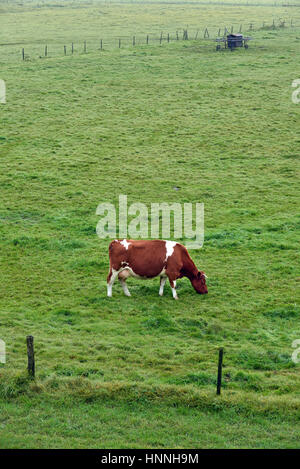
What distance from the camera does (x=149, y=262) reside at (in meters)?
17.6

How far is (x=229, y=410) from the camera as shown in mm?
12281

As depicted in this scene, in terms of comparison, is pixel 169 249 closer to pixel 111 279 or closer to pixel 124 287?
pixel 124 287

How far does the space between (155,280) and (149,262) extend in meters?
1.92

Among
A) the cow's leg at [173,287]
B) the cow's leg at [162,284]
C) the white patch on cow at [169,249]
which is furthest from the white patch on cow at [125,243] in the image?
the cow's leg at [173,287]

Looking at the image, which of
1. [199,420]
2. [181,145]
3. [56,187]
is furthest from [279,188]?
[199,420]

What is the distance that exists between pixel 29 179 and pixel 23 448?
19.7m

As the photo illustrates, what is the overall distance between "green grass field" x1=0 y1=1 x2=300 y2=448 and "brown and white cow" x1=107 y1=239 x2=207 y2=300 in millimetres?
711

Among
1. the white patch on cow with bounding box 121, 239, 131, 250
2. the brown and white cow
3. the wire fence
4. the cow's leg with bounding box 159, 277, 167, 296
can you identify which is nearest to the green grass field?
the cow's leg with bounding box 159, 277, 167, 296

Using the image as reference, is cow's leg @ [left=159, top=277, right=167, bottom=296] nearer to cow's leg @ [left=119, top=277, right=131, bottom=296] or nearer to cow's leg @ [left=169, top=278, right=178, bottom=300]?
cow's leg @ [left=169, top=278, right=178, bottom=300]

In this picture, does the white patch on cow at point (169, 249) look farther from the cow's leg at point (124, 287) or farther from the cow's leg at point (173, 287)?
the cow's leg at point (124, 287)

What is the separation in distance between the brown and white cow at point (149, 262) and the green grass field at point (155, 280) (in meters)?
0.71

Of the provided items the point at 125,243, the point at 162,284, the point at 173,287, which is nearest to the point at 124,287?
the point at 162,284

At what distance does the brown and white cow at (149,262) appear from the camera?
17688mm

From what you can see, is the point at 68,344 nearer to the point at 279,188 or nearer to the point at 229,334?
the point at 229,334
